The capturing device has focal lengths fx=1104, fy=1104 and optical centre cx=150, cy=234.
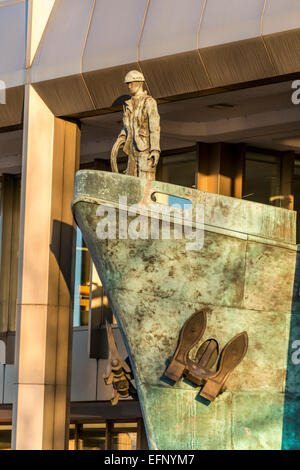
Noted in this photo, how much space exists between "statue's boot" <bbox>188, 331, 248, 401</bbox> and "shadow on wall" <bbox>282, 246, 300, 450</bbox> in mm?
650

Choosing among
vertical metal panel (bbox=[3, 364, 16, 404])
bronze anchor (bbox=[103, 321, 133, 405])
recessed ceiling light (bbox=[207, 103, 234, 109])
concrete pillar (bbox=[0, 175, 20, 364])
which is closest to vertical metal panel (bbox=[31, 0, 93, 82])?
recessed ceiling light (bbox=[207, 103, 234, 109])

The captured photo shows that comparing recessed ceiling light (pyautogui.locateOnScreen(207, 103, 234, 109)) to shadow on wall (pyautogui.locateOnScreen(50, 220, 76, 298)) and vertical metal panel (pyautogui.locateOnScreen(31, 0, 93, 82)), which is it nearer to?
vertical metal panel (pyautogui.locateOnScreen(31, 0, 93, 82))

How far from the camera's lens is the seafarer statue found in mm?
14055

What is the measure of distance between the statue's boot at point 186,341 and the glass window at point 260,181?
8500 millimetres

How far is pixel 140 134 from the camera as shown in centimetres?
1412

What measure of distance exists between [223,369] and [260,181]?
29.4 ft

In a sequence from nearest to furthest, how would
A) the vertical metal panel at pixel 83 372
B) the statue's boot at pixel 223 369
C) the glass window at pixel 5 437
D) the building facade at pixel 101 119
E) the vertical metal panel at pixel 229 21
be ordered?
Result: 1. the statue's boot at pixel 223 369
2. the vertical metal panel at pixel 229 21
3. the building facade at pixel 101 119
4. the vertical metal panel at pixel 83 372
5. the glass window at pixel 5 437

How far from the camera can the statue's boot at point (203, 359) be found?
12.9 metres

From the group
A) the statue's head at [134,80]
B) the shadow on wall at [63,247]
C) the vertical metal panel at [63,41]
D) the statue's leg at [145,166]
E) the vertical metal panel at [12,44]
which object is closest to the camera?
the statue's leg at [145,166]

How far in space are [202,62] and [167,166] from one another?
21.7 feet

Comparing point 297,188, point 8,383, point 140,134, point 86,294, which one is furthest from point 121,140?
point 8,383

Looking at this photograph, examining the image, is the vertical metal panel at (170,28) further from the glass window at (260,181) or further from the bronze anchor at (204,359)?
the glass window at (260,181)

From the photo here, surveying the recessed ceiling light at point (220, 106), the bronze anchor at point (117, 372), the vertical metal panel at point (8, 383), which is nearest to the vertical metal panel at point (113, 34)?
the recessed ceiling light at point (220, 106)

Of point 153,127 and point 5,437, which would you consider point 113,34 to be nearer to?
point 153,127
